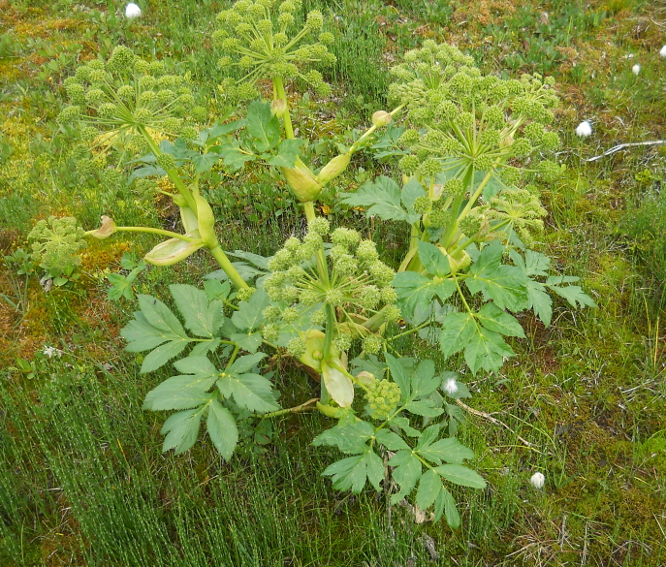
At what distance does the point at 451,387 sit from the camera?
2729 mm

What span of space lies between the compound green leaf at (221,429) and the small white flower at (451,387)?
1150 millimetres

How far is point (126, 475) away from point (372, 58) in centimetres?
403

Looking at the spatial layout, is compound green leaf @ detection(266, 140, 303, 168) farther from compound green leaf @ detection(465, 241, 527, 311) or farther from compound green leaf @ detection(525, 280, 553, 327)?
compound green leaf @ detection(525, 280, 553, 327)

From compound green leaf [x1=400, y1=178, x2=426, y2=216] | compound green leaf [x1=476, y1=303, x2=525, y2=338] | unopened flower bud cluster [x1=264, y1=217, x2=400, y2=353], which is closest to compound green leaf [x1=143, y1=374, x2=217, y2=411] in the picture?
unopened flower bud cluster [x1=264, y1=217, x2=400, y2=353]

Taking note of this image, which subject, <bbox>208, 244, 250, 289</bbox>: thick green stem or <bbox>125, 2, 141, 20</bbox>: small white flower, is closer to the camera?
<bbox>208, 244, 250, 289</bbox>: thick green stem

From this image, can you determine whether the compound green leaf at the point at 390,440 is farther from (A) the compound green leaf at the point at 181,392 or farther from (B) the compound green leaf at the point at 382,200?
(B) the compound green leaf at the point at 382,200

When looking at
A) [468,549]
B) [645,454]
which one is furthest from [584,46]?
[468,549]

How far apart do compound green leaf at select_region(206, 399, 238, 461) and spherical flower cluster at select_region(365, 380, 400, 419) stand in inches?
21.6

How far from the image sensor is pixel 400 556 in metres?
2.25

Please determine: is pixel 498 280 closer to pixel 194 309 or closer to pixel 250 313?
pixel 250 313

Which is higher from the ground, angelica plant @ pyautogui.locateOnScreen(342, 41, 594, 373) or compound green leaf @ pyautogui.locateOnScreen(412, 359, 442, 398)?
angelica plant @ pyautogui.locateOnScreen(342, 41, 594, 373)

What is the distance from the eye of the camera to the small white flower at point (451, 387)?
272 cm

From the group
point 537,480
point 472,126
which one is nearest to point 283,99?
point 472,126

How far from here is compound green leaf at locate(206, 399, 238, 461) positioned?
205 cm
